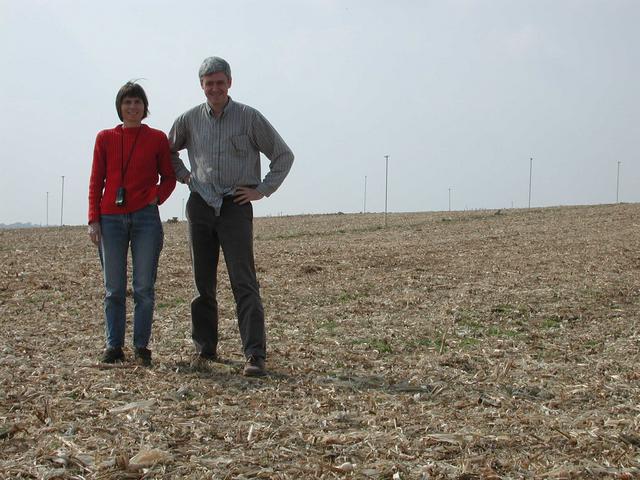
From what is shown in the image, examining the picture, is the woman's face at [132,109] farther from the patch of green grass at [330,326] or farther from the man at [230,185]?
the patch of green grass at [330,326]

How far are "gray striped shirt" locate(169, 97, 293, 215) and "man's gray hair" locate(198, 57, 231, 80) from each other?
212 mm

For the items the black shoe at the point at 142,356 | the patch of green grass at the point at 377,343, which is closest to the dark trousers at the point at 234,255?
the black shoe at the point at 142,356

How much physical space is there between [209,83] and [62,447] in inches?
97.3

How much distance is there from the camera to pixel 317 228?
72.4 ft

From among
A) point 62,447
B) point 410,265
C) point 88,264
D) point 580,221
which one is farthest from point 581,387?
point 580,221

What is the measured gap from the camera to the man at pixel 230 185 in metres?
4.89

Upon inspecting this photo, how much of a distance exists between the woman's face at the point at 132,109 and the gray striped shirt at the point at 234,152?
0.39 meters

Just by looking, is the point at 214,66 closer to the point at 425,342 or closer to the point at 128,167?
the point at 128,167

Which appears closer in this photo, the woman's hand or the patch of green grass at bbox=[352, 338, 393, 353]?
the woman's hand

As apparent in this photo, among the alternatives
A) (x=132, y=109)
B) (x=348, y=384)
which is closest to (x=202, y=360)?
(x=348, y=384)

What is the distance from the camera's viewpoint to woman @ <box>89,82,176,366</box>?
16.7 ft

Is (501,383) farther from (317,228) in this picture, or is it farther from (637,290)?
(317,228)

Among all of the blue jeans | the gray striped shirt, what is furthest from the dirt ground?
the gray striped shirt

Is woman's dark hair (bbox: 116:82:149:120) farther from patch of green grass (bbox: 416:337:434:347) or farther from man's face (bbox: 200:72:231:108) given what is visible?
patch of green grass (bbox: 416:337:434:347)
